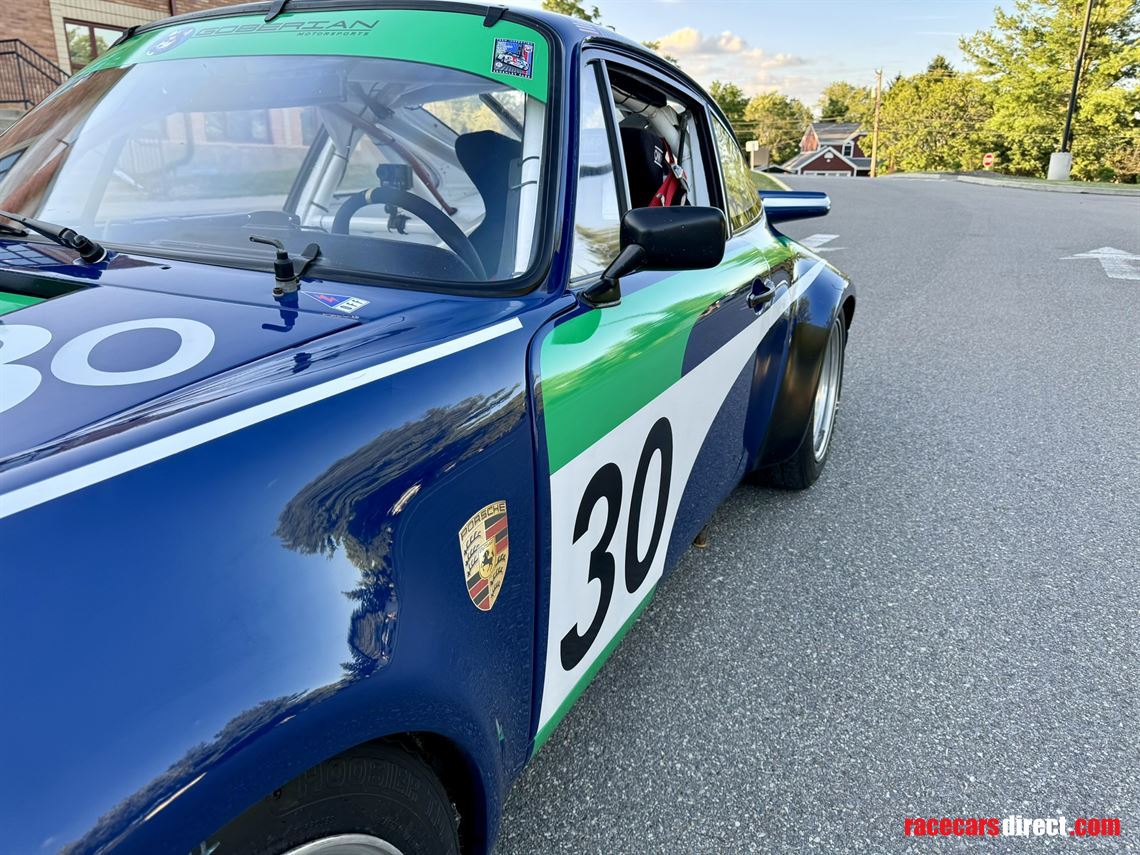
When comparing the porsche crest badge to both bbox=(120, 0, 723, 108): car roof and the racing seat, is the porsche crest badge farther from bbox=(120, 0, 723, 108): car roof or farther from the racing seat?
bbox=(120, 0, 723, 108): car roof

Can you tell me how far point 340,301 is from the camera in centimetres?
145

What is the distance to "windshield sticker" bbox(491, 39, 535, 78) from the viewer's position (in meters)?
1.81

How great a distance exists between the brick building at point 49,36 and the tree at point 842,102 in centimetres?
12292

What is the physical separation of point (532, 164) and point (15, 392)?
3.40 feet

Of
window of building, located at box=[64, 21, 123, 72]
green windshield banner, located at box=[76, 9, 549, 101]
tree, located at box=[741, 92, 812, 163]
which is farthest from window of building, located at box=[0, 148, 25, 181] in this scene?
tree, located at box=[741, 92, 812, 163]

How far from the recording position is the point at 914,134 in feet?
212

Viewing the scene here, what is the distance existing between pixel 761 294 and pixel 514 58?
1198mm

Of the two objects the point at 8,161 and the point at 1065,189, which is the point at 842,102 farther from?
the point at 8,161

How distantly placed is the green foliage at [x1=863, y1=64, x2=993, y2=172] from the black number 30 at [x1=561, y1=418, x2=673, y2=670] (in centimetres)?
5241

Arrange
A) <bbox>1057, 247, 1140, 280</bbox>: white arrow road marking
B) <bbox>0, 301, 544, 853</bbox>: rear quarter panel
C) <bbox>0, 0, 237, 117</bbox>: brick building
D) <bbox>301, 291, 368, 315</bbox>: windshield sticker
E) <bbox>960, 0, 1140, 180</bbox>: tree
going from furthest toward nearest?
<bbox>960, 0, 1140, 180</bbox>: tree, <bbox>0, 0, 237, 117</bbox>: brick building, <bbox>1057, 247, 1140, 280</bbox>: white arrow road marking, <bbox>301, 291, 368, 315</bbox>: windshield sticker, <bbox>0, 301, 544, 853</bbox>: rear quarter panel

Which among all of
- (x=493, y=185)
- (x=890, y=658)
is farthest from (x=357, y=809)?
(x=890, y=658)

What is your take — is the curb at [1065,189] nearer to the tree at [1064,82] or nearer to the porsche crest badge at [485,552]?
the tree at [1064,82]

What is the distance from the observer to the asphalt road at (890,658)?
192cm

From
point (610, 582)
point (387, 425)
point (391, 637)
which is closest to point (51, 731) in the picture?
point (391, 637)
